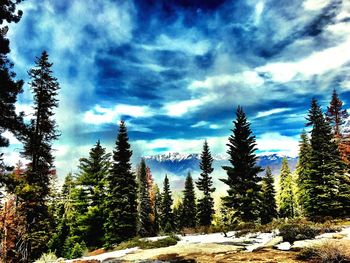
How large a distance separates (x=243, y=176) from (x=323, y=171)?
35.4ft

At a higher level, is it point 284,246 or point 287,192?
point 287,192

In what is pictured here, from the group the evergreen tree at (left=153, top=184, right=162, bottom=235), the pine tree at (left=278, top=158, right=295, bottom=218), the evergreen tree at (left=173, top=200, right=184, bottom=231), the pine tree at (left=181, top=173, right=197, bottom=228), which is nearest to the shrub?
the evergreen tree at (left=173, top=200, right=184, bottom=231)

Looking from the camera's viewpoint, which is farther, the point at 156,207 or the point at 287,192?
the point at 156,207

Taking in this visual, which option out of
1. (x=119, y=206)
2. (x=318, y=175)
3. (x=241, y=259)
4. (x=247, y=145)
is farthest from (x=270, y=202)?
(x=241, y=259)

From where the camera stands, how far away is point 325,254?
9133 millimetres

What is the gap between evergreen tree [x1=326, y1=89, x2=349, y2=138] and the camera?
3531cm

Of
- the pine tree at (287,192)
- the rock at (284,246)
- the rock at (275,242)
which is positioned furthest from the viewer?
the pine tree at (287,192)

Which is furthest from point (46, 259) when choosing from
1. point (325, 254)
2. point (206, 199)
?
point (206, 199)

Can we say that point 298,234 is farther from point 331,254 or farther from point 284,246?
point 331,254

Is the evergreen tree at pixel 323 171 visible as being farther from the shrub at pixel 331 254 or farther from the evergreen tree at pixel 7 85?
the evergreen tree at pixel 7 85

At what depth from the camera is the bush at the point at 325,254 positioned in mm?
8969

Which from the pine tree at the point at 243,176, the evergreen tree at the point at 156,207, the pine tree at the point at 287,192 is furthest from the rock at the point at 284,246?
the pine tree at the point at 287,192

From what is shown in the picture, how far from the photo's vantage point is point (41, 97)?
22828mm

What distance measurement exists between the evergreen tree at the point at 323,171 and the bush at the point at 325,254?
26.0 meters
